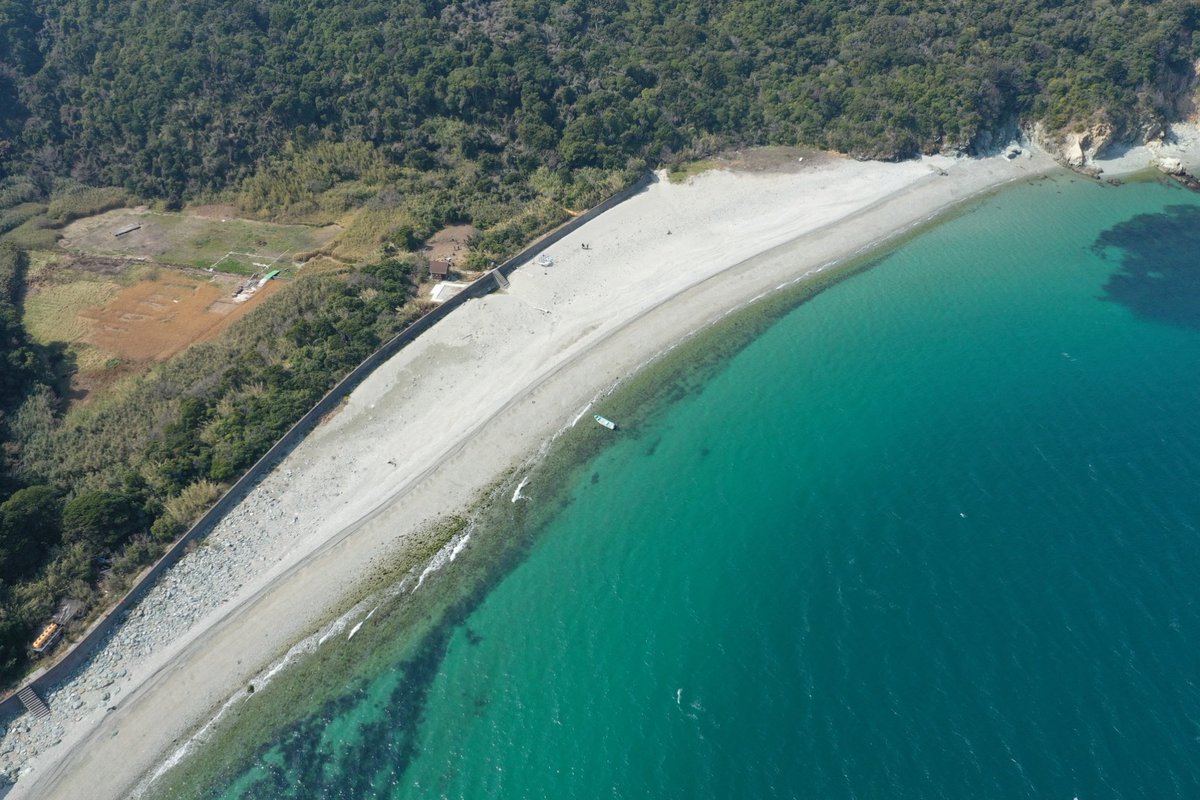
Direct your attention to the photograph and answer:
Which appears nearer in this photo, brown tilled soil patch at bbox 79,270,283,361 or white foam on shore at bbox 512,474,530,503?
white foam on shore at bbox 512,474,530,503

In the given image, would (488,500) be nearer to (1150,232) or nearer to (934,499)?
(934,499)

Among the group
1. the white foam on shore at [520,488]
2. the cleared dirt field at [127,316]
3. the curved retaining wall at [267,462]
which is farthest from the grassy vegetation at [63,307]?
the white foam on shore at [520,488]

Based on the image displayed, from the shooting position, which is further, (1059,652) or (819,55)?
(819,55)

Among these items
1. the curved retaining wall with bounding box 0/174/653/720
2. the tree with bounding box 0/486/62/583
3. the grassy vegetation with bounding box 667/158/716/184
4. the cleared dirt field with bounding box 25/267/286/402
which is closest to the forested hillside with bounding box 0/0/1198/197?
the grassy vegetation with bounding box 667/158/716/184

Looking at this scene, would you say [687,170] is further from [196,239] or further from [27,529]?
[27,529]

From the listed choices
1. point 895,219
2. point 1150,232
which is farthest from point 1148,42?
point 895,219

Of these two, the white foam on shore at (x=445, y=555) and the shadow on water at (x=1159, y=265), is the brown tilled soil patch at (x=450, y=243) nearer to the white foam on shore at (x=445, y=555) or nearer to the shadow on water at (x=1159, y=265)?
the white foam on shore at (x=445, y=555)

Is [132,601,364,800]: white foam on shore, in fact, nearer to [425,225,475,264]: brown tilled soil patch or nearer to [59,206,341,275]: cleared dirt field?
[425,225,475,264]: brown tilled soil patch
